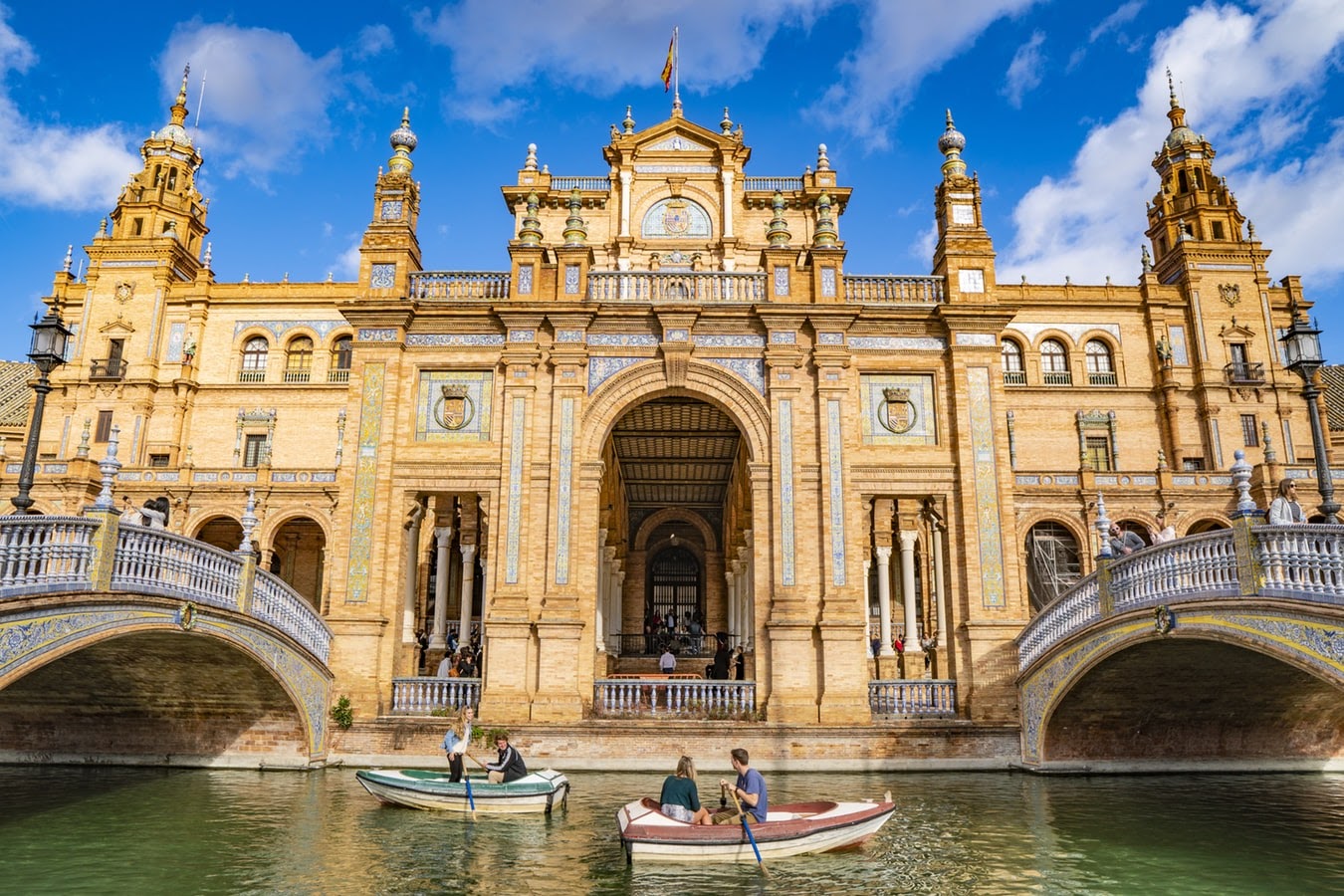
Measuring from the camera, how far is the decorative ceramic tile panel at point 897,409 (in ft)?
58.1

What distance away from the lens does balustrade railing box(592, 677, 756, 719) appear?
53.7 feet

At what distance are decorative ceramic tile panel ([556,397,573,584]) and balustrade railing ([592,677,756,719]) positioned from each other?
2.12 meters

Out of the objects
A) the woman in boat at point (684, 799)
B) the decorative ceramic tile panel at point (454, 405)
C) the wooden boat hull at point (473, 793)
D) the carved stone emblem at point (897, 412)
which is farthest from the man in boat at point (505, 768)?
the carved stone emblem at point (897, 412)

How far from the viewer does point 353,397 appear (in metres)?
17.7

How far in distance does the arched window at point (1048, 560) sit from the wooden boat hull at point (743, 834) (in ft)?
78.2

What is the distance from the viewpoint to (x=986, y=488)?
56.2ft

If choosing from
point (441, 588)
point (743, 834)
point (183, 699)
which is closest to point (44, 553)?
point (183, 699)

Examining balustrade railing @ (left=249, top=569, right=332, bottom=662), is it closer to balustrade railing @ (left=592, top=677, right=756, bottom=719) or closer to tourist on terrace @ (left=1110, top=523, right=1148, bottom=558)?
balustrade railing @ (left=592, top=677, right=756, bottom=719)

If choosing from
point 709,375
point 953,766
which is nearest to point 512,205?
point 709,375

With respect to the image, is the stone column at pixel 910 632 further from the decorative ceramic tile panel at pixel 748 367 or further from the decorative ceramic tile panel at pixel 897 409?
the decorative ceramic tile panel at pixel 748 367

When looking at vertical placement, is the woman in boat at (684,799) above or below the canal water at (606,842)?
above

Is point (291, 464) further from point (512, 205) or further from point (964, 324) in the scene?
point (964, 324)

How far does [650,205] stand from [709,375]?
1432 cm

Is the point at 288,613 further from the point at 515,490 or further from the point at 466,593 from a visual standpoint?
the point at 466,593
